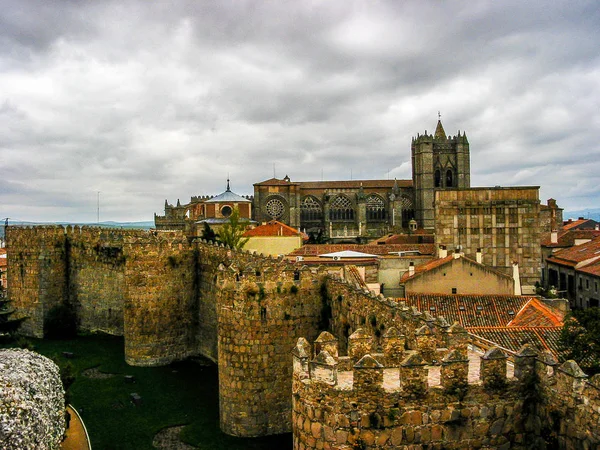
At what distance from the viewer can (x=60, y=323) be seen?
83.6 ft

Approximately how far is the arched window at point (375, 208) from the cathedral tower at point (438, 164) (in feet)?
21.2

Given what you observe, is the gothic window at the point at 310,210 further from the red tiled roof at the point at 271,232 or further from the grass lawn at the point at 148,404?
the grass lawn at the point at 148,404

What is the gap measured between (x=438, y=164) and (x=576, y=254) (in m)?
57.6

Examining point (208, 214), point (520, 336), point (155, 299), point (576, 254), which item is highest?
point (208, 214)

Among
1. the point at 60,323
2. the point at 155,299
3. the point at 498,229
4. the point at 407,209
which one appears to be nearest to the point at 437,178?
the point at 407,209

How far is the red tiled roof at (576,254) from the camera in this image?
133 ft

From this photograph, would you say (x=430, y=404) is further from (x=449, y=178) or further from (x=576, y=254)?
(x=449, y=178)

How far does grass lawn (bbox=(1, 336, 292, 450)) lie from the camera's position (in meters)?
13.5

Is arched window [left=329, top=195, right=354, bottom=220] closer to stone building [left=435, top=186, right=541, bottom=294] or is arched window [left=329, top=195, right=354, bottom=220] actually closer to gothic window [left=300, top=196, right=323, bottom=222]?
gothic window [left=300, top=196, right=323, bottom=222]

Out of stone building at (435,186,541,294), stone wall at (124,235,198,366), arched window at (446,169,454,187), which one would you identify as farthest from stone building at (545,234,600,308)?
arched window at (446,169,454,187)

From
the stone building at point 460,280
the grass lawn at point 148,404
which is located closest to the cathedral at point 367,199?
the stone building at point 460,280

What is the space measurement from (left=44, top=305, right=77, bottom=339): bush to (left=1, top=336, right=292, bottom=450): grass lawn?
135 inches

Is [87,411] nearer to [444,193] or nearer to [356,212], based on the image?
[444,193]

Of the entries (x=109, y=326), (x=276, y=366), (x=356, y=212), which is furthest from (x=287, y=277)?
(x=356, y=212)
